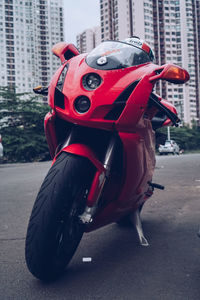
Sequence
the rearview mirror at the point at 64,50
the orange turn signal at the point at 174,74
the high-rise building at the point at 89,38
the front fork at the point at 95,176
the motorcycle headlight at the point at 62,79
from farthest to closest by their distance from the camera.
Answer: the high-rise building at the point at 89,38
the rearview mirror at the point at 64,50
the motorcycle headlight at the point at 62,79
the orange turn signal at the point at 174,74
the front fork at the point at 95,176

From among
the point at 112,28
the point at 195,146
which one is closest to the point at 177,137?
the point at 195,146

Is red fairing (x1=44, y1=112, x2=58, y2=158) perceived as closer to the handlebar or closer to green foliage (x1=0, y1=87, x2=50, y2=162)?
the handlebar

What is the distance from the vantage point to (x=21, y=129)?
29891 mm

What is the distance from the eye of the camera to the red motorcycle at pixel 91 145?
2.49m

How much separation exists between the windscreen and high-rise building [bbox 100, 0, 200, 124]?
105084 mm

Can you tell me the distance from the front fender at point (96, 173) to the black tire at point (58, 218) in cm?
4

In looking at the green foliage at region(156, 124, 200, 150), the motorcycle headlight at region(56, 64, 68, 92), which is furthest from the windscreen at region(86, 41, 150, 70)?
the green foliage at region(156, 124, 200, 150)

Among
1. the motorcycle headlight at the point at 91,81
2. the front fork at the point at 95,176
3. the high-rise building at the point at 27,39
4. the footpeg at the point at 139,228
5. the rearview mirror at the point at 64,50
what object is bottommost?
the footpeg at the point at 139,228

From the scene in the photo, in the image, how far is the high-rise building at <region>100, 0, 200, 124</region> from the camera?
10619 cm

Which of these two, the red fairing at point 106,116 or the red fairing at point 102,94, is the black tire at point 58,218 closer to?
the red fairing at point 106,116

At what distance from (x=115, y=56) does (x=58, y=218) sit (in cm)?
125

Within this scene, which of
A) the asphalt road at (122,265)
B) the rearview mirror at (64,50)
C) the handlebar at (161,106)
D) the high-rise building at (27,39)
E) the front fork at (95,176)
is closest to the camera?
the asphalt road at (122,265)

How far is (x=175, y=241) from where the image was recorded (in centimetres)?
361

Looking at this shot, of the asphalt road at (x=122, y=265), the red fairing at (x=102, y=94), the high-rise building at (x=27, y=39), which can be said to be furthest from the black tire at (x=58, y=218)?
the high-rise building at (x=27, y=39)
